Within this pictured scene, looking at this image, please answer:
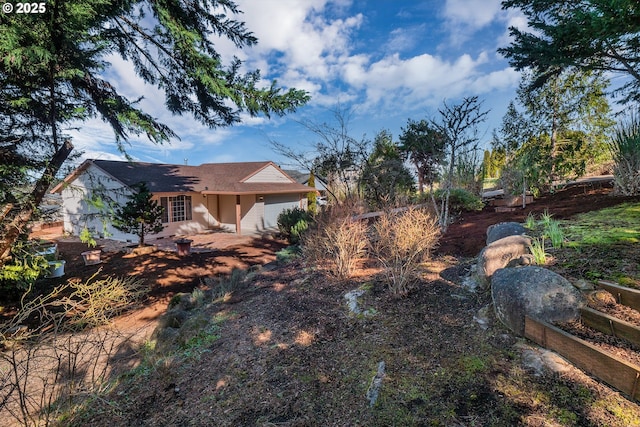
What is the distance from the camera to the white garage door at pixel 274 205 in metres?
16.0

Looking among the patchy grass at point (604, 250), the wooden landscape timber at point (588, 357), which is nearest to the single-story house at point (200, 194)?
the patchy grass at point (604, 250)

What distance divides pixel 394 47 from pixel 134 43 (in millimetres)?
7172

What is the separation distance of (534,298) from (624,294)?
713 mm

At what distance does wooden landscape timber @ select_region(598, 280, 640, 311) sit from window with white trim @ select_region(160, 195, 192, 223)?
1509 centimetres

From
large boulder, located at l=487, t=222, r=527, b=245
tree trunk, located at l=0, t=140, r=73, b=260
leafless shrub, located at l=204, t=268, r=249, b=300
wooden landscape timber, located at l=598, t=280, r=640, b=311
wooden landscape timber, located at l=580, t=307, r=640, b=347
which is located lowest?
leafless shrub, located at l=204, t=268, r=249, b=300

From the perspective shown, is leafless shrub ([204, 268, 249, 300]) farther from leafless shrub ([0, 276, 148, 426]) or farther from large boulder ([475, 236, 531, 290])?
large boulder ([475, 236, 531, 290])

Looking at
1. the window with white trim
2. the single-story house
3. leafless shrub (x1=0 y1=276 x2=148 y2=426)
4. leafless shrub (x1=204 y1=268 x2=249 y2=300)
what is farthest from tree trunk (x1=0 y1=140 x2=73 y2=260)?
the window with white trim

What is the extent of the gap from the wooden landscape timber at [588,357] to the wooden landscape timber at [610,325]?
11.7 inches

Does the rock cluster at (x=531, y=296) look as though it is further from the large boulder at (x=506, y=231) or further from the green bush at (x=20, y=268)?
the green bush at (x=20, y=268)

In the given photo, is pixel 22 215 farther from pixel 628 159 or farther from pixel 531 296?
pixel 628 159

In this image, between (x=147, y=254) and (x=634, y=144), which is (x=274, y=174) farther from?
(x=634, y=144)

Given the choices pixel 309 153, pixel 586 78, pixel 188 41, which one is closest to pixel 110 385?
pixel 188 41

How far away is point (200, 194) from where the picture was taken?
1517 cm

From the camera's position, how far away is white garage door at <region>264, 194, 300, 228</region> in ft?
52.3
